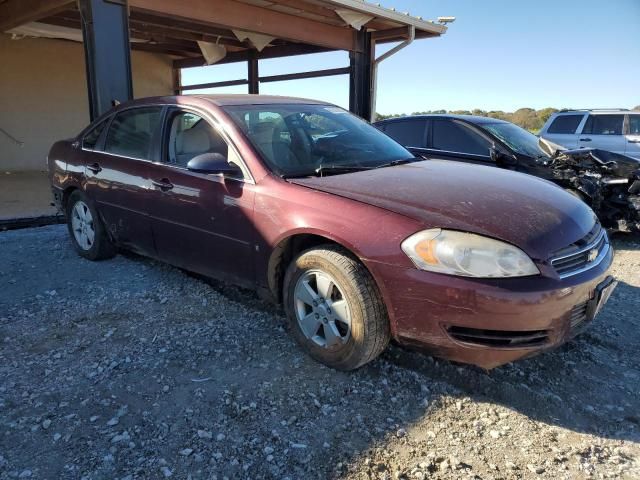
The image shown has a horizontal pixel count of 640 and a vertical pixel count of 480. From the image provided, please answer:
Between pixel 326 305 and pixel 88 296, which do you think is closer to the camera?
pixel 326 305

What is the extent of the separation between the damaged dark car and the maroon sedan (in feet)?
9.53

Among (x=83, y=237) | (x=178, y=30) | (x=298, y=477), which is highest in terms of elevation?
(x=178, y=30)

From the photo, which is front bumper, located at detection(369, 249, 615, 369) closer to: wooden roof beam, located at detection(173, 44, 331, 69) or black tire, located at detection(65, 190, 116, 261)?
black tire, located at detection(65, 190, 116, 261)

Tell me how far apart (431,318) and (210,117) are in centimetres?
217

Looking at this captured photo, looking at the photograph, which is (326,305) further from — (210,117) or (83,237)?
(83,237)

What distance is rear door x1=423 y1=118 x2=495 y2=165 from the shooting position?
22.0 feet

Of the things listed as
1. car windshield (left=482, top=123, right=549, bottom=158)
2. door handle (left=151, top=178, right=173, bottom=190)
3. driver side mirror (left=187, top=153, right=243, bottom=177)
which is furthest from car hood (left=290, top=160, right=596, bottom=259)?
car windshield (left=482, top=123, right=549, bottom=158)

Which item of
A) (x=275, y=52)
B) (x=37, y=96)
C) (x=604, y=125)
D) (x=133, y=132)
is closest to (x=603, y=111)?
(x=604, y=125)

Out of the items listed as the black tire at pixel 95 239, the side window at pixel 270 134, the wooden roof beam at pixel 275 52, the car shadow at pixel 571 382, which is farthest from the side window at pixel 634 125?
the black tire at pixel 95 239

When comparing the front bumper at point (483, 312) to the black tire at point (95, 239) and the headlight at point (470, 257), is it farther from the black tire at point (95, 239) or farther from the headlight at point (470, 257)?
the black tire at point (95, 239)

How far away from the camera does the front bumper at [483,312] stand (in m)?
2.49

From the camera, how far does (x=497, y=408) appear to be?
8.86 feet

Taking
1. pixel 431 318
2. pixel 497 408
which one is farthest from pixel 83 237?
pixel 497 408

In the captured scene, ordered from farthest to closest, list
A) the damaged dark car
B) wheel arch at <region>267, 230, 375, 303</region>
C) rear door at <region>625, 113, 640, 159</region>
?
rear door at <region>625, 113, 640, 159</region>
the damaged dark car
wheel arch at <region>267, 230, 375, 303</region>
